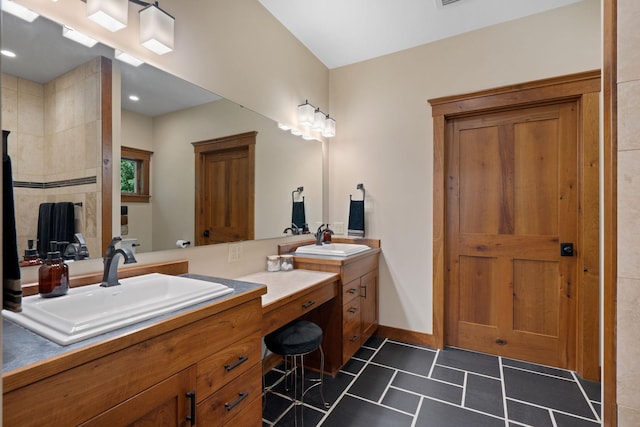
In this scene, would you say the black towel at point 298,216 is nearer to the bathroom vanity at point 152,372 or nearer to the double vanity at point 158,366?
the double vanity at point 158,366

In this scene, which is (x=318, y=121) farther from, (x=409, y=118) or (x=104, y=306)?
(x=104, y=306)

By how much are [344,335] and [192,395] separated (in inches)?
54.0

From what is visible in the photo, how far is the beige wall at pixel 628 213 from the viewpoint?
0.77 metres

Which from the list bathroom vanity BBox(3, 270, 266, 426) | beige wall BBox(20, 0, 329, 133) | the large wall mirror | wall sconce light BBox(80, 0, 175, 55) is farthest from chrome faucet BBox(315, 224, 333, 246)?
wall sconce light BBox(80, 0, 175, 55)

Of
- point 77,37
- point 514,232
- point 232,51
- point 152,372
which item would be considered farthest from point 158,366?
point 514,232

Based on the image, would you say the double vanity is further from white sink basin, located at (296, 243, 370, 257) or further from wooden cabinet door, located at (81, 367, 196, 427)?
white sink basin, located at (296, 243, 370, 257)

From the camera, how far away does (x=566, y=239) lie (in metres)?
2.34

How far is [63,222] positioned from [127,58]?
0.81 metres

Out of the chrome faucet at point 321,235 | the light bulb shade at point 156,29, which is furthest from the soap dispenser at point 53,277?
the chrome faucet at point 321,235

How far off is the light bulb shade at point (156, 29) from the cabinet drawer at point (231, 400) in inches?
62.5

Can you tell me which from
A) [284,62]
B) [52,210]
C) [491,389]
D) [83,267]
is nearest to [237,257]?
[83,267]

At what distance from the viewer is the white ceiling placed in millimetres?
2244

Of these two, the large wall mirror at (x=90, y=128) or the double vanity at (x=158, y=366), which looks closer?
the double vanity at (x=158, y=366)

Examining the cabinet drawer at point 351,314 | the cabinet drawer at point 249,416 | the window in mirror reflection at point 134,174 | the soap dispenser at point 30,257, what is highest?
the window in mirror reflection at point 134,174
